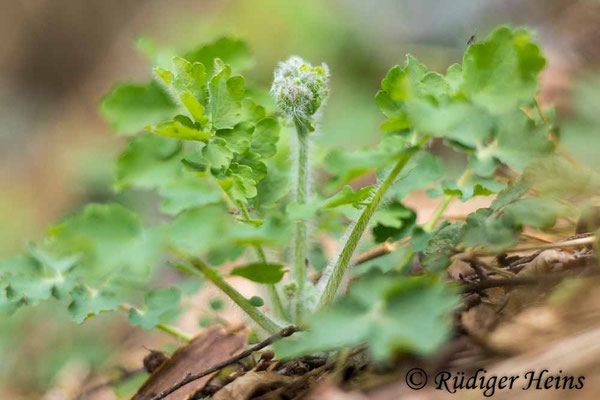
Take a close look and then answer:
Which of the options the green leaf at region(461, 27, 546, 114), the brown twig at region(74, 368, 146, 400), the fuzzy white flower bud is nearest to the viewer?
the green leaf at region(461, 27, 546, 114)

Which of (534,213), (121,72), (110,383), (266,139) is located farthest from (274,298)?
(121,72)

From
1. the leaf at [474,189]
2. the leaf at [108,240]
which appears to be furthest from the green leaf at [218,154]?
the leaf at [474,189]

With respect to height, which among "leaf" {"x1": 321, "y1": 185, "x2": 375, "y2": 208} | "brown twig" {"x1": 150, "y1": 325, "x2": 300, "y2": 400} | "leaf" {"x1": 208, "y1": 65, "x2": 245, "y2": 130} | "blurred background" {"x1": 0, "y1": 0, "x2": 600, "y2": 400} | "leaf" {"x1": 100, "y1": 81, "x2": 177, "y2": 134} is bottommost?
"brown twig" {"x1": 150, "y1": 325, "x2": 300, "y2": 400}

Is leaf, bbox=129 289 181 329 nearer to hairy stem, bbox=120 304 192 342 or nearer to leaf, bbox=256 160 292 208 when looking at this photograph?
hairy stem, bbox=120 304 192 342

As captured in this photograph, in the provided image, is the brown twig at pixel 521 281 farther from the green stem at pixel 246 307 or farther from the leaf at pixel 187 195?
the leaf at pixel 187 195

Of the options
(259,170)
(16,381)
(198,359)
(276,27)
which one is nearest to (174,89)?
(259,170)

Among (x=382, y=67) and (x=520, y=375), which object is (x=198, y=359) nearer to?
(x=520, y=375)

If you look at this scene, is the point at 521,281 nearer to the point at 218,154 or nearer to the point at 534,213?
the point at 534,213

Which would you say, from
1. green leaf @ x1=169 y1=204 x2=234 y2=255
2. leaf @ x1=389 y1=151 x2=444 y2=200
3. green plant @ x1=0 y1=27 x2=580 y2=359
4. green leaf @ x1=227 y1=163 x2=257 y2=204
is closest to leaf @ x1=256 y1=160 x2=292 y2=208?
green plant @ x1=0 y1=27 x2=580 y2=359
